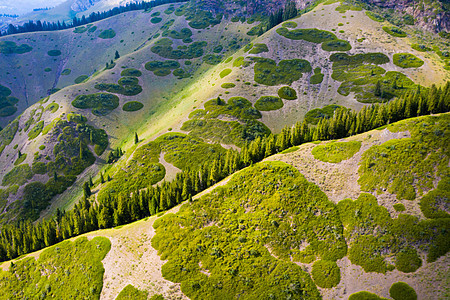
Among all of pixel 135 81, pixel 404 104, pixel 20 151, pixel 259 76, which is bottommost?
pixel 20 151

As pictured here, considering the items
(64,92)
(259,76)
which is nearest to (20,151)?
(64,92)

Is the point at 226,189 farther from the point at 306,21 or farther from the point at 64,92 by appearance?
the point at 306,21

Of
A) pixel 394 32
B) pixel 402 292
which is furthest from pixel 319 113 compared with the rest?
pixel 394 32

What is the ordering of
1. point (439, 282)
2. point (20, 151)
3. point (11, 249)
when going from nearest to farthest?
point (439, 282)
point (11, 249)
point (20, 151)

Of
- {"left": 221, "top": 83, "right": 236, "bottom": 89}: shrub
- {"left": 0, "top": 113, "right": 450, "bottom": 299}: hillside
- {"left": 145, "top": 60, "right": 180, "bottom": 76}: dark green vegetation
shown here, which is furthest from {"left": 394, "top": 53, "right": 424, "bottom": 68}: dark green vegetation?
{"left": 145, "top": 60, "right": 180, "bottom": 76}: dark green vegetation

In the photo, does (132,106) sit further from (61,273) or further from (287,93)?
(61,273)

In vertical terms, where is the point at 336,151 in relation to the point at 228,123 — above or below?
above
